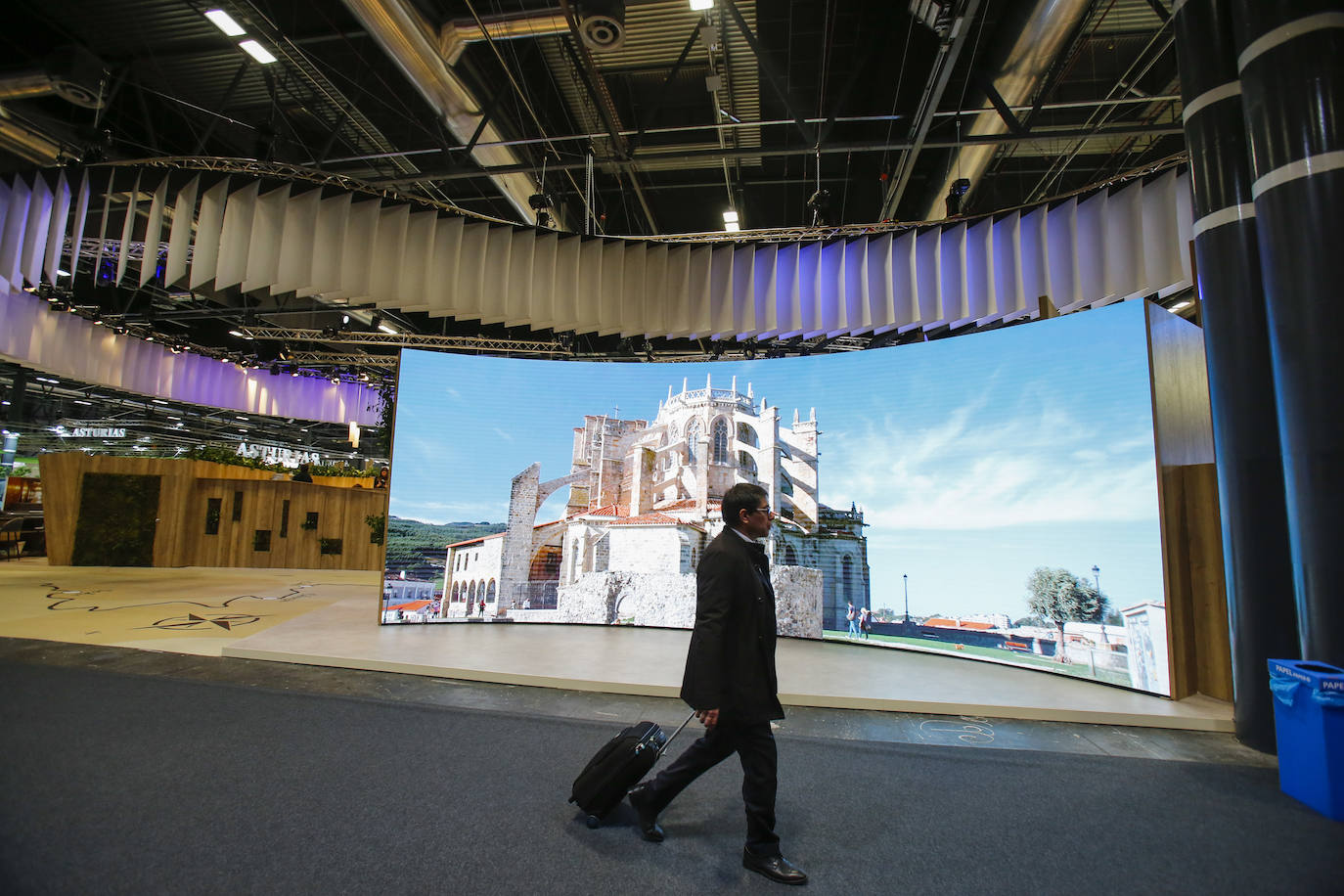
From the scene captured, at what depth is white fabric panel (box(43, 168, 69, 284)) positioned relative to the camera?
620cm

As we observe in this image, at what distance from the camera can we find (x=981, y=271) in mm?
5910

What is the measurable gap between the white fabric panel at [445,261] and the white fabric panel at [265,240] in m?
1.51

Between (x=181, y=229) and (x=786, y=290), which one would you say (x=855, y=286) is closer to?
(x=786, y=290)

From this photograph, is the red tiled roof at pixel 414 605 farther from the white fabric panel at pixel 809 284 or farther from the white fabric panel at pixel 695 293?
the white fabric panel at pixel 809 284

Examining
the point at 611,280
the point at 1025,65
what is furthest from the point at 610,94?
the point at 1025,65

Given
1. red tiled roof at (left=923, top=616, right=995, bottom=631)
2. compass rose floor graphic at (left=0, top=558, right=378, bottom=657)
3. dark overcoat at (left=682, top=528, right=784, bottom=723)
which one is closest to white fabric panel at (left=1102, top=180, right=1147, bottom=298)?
red tiled roof at (left=923, top=616, right=995, bottom=631)

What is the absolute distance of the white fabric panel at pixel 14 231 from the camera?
622 cm

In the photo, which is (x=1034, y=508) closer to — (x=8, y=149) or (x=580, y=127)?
(x=580, y=127)

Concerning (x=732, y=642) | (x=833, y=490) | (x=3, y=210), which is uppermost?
(x=3, y=210)

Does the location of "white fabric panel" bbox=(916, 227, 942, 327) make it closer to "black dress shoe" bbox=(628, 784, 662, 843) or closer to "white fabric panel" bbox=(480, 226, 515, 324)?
"white fabric panel" bbox=(480, 226, 515, 324)

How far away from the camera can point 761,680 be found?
2170mm

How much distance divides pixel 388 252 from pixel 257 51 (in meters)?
1.97

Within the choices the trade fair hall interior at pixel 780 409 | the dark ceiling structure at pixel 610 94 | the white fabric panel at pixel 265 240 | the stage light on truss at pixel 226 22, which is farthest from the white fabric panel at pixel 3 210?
the stage light on truss at pixel 226 22

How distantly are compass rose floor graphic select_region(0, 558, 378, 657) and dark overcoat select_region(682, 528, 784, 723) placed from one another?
532 centimetres
